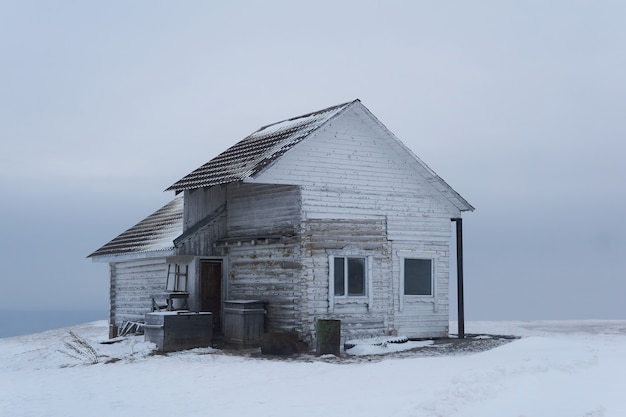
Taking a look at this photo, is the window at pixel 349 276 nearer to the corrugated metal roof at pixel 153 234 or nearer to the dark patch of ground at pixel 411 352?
the dark patch of ground at pixel 411 352

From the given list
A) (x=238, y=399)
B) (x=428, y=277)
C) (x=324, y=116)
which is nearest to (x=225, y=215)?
(x=324, y=116)

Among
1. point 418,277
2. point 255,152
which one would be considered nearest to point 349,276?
point 418,277

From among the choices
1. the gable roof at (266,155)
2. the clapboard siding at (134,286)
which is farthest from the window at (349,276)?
the clapboard siding at (134,286)

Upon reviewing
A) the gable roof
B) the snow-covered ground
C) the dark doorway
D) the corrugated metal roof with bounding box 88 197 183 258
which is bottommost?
the snow-covered ground

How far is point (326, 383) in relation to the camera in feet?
55.1

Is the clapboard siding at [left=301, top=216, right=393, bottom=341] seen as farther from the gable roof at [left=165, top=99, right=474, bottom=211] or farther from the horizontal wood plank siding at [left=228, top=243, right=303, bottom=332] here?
the gable roof at [left=165, top=99, right=474, bottom=211]

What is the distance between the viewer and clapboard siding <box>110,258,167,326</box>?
89.3 feet

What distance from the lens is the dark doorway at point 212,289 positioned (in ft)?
82.5

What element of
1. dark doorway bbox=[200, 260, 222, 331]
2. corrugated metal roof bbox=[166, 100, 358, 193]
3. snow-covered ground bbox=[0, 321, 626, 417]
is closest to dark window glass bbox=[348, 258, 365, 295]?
snow-covered ground bbox=[0, 321, 626, 417]

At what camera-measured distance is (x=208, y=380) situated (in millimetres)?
17672

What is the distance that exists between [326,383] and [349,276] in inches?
291

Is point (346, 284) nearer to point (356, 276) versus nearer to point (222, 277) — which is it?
point (356, 276)

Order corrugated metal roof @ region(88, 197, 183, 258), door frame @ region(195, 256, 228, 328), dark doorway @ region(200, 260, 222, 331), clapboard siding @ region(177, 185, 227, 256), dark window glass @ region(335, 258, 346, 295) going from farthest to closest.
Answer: corrugated metal roof @ region(88, 197, 183, 258) < clapboard siding @ region(177, 185, 227, 256) < dark doorway @ region(200, 260, 222, 331) < door frame @ region(195, 256, 228, 328) < dark window glass @ region(335, 258, 346, 295)

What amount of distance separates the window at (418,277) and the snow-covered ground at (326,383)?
9.29ft
